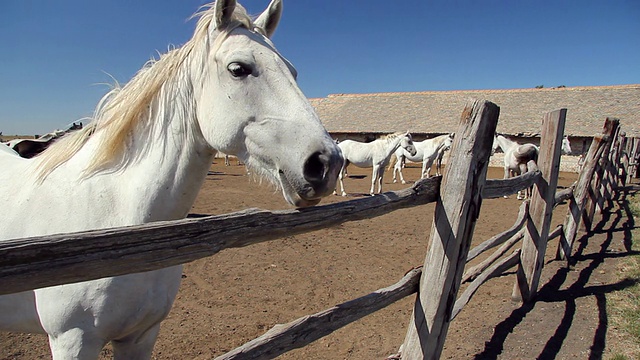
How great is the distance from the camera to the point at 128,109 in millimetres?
1846

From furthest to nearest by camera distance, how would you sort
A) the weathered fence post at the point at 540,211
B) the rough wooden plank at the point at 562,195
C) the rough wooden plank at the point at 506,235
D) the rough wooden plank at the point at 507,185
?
the rough wooden plank at the point at 562,195
the weathered fence post at the point at 540,211
the rough wooden plank at the point at 506,235
the rough wooden plank at the point at 507,185

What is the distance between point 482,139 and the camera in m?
2.29

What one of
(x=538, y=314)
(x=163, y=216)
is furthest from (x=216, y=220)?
(x=538, y=314)

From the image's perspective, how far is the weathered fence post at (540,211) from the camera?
4082 millimetres

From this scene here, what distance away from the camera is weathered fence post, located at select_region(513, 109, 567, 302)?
4082 mm

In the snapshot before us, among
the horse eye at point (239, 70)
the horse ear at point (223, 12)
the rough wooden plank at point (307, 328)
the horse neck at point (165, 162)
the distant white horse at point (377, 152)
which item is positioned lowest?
the rough wooden plank at point (307, 328)

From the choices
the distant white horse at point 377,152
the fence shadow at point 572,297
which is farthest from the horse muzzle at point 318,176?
the distant white horse at point 377,152

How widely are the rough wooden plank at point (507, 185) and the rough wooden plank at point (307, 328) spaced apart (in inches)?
42.2

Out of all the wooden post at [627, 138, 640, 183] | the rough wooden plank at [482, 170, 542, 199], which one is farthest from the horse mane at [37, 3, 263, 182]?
the wooden post at [627, 138, 640, 183]

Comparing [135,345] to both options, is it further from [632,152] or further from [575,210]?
[632,152]

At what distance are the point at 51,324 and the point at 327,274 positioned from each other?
3896 mm

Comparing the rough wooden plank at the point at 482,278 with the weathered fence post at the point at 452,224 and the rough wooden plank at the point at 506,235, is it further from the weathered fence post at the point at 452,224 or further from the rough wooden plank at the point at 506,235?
the weathered fence post at the point at 452,224

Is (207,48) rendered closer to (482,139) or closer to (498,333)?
(482,139)

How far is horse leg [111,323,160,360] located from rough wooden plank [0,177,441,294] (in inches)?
39.2
